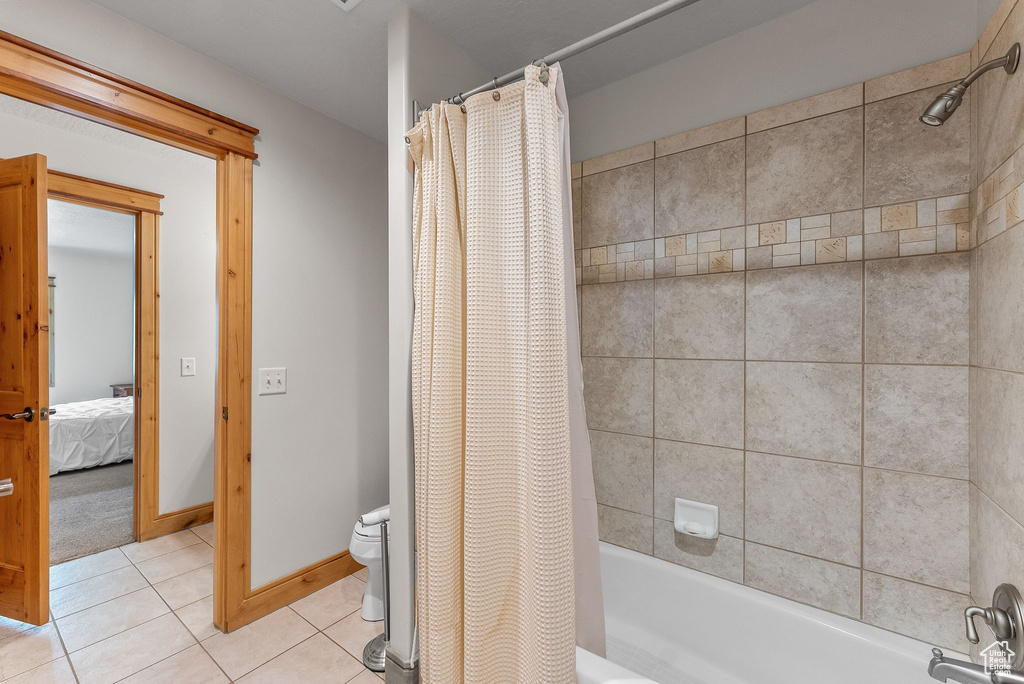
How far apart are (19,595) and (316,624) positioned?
1208 millimetres

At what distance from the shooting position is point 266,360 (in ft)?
6.78

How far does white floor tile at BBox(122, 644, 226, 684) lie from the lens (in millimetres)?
1610

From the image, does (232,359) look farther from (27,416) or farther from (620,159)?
(620,159)

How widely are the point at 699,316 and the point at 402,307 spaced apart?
1114mm

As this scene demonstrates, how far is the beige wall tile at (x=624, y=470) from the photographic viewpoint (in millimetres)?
1838

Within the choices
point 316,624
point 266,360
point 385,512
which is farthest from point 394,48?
point 316,624

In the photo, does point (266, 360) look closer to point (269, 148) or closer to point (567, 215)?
point (269, 148)

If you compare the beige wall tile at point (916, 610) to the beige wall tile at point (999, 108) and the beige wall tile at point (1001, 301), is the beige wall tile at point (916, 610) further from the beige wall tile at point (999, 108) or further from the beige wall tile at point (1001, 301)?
the beige wall tile at point (999, 108)

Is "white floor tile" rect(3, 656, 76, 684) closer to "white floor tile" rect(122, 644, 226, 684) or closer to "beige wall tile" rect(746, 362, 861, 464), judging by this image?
"white floor tile" rect(122, 644, 226, 684)

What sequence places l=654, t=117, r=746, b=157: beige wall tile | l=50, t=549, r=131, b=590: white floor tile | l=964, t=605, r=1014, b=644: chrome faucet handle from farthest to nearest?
l=50, t=549, r=131, b=590: white floor tile → l=654, t=117, r=746, b=157: beige wall tile → l=964, t=605, r=1014, b=644: chrome faucet handle

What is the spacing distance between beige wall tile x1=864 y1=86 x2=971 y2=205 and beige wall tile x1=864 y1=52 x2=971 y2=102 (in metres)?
0.02

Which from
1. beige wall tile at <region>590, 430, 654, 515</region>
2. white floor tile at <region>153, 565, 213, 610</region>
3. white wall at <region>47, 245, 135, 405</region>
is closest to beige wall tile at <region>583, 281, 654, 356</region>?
beige wall tile at <region>590, 430, 654, 515</region>

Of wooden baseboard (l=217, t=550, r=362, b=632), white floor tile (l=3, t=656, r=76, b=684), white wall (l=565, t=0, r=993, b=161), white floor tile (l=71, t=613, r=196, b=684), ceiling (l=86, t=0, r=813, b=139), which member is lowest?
white floor tile (l=71, t=613, r=196, b=684)

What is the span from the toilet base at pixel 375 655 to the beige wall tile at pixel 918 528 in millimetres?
1733
